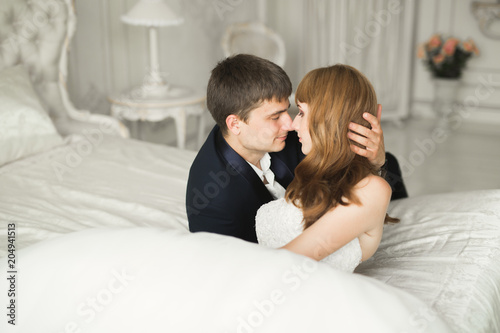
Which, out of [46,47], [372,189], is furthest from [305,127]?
[46,47]

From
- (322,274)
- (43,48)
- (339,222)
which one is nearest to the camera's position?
(322,274)

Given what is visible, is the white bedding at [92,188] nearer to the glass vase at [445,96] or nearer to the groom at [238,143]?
the groom at [238,143]

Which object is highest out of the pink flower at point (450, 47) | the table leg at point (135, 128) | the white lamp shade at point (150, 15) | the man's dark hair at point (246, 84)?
the white lamp shade at point (150, 15)

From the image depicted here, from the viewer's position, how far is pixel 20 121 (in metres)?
2.49

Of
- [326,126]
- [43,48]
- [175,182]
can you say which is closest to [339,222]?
[326,126]

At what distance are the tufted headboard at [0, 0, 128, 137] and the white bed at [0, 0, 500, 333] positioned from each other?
0.53 metres

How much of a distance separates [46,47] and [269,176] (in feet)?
5.69

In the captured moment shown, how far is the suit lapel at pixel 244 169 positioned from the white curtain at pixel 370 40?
3.88 meters

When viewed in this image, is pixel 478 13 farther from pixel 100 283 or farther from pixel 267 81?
pixel 100 283

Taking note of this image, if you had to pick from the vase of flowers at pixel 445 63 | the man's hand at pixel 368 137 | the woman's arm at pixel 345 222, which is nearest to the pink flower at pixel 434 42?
the vase of flowers at pixel 445 63

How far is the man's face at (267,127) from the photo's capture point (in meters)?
1.66

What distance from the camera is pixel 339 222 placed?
4.33 feet

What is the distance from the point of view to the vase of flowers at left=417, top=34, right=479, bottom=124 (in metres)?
5.18

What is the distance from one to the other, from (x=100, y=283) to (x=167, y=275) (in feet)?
0.43
